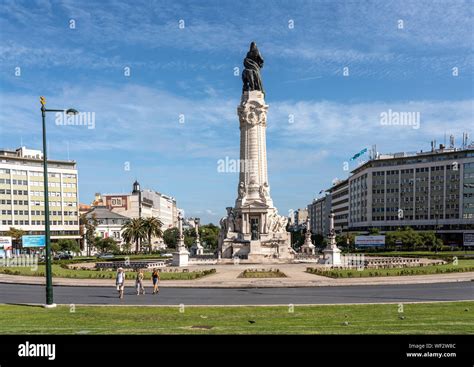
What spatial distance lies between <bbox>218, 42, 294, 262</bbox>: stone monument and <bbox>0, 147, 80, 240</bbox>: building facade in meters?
60.3

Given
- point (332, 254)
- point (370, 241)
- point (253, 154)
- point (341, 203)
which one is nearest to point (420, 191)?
point (370, 241)

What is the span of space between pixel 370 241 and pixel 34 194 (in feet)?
284

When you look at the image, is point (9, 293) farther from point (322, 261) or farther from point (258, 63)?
point (258, 63)

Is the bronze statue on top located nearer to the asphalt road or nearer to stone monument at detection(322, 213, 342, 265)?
stone monument at detection(322, 213, 342, 265)

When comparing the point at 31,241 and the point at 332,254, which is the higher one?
the point at 332,254

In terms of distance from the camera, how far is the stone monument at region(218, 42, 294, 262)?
7431 centimetres

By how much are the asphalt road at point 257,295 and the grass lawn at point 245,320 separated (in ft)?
10.6

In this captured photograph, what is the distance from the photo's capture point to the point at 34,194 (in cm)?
11662

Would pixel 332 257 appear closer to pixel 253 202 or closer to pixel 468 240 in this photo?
pixel 253 202

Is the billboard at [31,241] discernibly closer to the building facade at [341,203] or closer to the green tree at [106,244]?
the green tree at [106,244]

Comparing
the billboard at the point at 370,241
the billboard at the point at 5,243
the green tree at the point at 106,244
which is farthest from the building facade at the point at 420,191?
the billboard at the point at 5,243

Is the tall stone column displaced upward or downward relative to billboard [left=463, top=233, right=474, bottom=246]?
upward

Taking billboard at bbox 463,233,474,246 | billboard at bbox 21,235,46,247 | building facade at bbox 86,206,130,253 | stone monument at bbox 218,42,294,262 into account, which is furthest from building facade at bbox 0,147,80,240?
billboard at bbox 463,233,474,246
